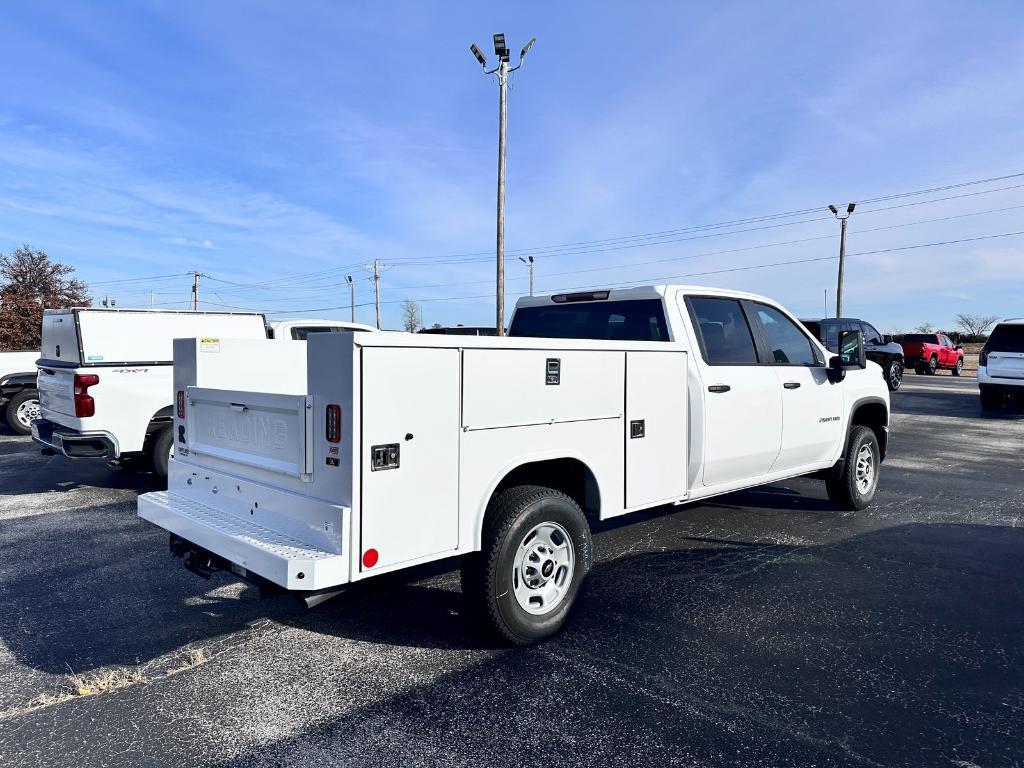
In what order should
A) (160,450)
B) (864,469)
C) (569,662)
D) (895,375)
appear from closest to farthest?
(569,662)
(864,469)
(160,450)
(895,375)

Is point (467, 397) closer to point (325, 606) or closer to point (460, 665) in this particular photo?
point (460, 665)

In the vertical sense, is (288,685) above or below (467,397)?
below

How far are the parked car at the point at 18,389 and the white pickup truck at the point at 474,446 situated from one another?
10094mm

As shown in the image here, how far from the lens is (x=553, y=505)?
3.97m

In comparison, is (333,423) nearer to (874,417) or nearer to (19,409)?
(874,417)

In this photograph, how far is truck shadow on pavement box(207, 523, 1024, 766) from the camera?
3023 mm

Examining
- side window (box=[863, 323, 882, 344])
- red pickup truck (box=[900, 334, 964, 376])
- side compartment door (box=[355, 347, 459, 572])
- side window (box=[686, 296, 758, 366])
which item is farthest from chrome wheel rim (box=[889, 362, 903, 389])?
side compartment door (box=[355, 347, 459, 572])

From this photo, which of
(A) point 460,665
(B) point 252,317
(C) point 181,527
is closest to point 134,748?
(C) point 181,527

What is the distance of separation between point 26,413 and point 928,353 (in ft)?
101

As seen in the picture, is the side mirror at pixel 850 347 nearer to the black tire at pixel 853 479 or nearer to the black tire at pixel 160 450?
the black tire at pixel 853 479

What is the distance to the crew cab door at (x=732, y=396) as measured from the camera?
205 inches

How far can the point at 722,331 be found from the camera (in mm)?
5598

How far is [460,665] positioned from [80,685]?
1831mm

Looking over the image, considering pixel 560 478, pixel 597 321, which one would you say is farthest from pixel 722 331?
pixel 560 478
